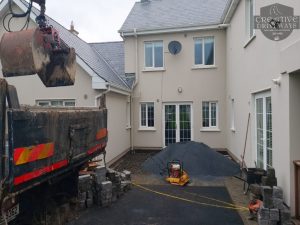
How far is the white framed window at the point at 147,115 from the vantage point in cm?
1565

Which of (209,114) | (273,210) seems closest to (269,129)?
(273,210)

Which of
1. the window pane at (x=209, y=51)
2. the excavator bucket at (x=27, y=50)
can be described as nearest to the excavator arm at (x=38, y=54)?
the excavator bucket at (x=27, y=50)

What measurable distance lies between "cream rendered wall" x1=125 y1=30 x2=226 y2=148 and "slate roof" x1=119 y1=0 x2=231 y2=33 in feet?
1.74

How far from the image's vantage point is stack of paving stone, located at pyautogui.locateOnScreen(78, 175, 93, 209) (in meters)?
6.84

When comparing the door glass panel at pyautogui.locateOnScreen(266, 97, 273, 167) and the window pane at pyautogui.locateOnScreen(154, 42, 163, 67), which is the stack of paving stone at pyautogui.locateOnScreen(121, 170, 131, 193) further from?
the window pane at pyautogui.locateOnScreen(154, 42, 163, 67)

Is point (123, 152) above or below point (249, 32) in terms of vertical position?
below

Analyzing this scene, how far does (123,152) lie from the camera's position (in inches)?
556

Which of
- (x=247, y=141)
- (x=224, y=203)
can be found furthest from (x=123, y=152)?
(x=224, y=203)

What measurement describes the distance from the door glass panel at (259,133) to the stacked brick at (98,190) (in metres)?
4.20

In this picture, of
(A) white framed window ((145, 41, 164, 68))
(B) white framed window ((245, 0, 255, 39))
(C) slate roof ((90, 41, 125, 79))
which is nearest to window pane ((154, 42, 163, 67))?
(A) white framed window ((145, 41, 164, 68))

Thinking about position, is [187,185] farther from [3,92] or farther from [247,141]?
[3,92]

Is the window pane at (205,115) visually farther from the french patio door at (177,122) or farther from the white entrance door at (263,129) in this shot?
the white entrance door at (263,129)

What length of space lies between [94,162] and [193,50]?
891cm

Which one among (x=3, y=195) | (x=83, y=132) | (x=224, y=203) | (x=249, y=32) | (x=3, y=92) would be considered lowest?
(x=224, y=203)
